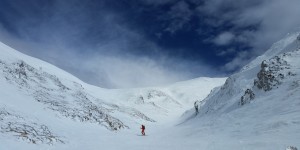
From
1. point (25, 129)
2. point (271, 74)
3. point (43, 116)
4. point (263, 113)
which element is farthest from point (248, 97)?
point (25, 129)

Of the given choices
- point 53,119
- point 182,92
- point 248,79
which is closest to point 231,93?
point 248,79

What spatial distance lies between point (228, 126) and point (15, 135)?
60.4ft

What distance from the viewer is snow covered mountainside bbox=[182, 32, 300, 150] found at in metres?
22.9

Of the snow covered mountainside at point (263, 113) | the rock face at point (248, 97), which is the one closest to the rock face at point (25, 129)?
the snow covered mountainside at point (263, 113)

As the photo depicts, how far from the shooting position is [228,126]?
33.2 metres

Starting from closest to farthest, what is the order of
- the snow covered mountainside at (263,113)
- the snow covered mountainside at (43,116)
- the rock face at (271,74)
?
→ the snow covered mountainside at (263,113) < the snow covered mountainside at (43,116) < the rock face at (271,74)

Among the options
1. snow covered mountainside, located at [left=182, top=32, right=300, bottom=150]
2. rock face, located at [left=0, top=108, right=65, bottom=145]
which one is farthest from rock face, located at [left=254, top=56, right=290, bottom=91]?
rock face, located at [left=0, top=108, right=65, bottom=145]

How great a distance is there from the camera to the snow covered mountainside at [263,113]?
2288cm

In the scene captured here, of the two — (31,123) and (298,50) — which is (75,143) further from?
(298,50)

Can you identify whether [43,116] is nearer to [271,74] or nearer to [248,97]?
[248,97]

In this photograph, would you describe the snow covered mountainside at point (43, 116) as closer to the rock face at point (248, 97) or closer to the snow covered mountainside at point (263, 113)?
the snow covered mountainside at point (263, 113)

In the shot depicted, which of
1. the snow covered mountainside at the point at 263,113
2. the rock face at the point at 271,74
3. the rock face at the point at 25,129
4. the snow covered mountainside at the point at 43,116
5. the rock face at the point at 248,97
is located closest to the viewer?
the snow covered mountainside at the point at 263,113

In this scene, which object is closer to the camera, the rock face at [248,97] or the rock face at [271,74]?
the rock face at [271,74]

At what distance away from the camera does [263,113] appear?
32.9 m
